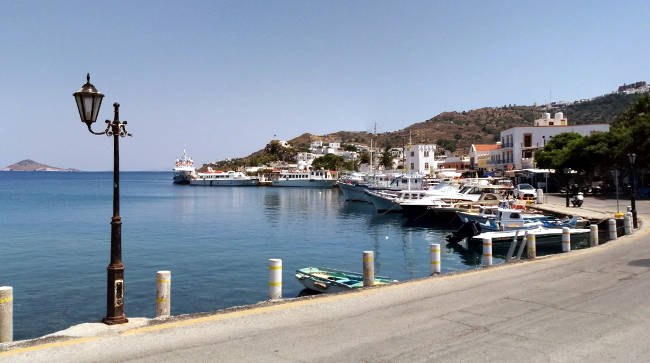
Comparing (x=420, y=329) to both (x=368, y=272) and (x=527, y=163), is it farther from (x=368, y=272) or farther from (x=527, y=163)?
(x=527, y=163)

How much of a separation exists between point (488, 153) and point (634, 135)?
42762 mm

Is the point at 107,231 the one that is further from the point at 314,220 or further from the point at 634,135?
the point at 634,135

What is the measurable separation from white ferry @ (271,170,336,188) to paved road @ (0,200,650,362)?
129 metres

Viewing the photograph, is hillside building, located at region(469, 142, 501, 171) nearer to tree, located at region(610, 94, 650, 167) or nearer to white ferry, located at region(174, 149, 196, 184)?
tree, located at region(610, 94, 650, 167)

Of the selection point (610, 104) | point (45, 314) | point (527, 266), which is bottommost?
point (45, 314)

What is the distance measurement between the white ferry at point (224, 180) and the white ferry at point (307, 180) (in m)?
8.28

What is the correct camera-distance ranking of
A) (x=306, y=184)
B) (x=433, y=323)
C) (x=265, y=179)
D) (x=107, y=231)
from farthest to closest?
(x=265, y=179), (x=306, y=184), (x=107, y=231), (x=433, y=323)

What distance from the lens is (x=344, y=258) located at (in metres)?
28.7

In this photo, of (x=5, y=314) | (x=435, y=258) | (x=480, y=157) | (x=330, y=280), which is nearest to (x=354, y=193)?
(x=480, y=157)

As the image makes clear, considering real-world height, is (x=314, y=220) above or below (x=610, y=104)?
below

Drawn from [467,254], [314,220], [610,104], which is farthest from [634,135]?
[610,104]

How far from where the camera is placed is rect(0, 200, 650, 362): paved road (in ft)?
23.3

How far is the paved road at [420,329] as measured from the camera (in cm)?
710

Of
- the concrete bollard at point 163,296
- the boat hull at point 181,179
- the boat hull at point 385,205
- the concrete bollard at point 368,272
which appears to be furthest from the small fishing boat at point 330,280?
the boat hull at point 181,179
